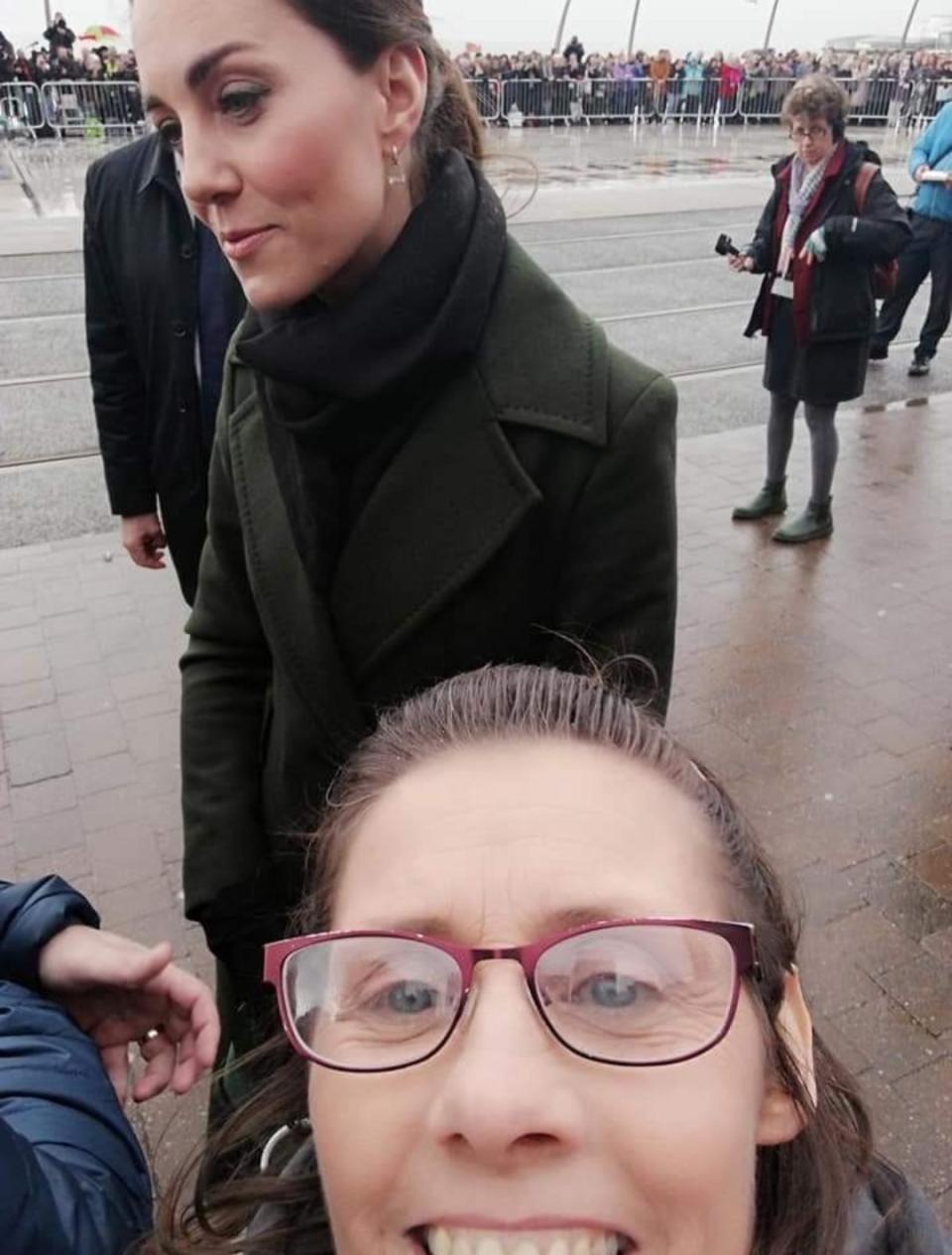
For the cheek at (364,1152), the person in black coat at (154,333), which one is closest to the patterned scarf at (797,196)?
the person in black coat at (154,333)

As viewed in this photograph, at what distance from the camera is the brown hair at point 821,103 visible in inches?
181

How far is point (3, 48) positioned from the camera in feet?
74.5

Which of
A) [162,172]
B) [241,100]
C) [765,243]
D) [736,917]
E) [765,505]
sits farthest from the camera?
[765,505]

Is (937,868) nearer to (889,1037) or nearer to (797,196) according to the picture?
(889,1037)

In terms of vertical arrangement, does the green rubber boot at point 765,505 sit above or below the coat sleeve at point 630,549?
below

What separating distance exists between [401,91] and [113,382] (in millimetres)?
1820

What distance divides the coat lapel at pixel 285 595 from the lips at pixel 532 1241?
87 centimetres

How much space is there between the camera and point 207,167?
1.37 m

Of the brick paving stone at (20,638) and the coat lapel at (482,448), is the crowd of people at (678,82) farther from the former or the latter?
the coat lapel at (482,448)

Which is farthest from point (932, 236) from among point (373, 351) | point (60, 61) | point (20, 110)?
point (60, 61)

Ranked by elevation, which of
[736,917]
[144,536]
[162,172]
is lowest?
[144,536]

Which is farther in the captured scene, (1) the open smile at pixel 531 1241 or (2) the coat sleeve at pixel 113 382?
(2) the coat sleeve at pixel 113 382

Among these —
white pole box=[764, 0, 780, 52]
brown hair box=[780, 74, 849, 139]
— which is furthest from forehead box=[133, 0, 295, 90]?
white pole box=[764, 0, 780, 52]

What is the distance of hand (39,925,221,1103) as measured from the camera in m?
1.37
